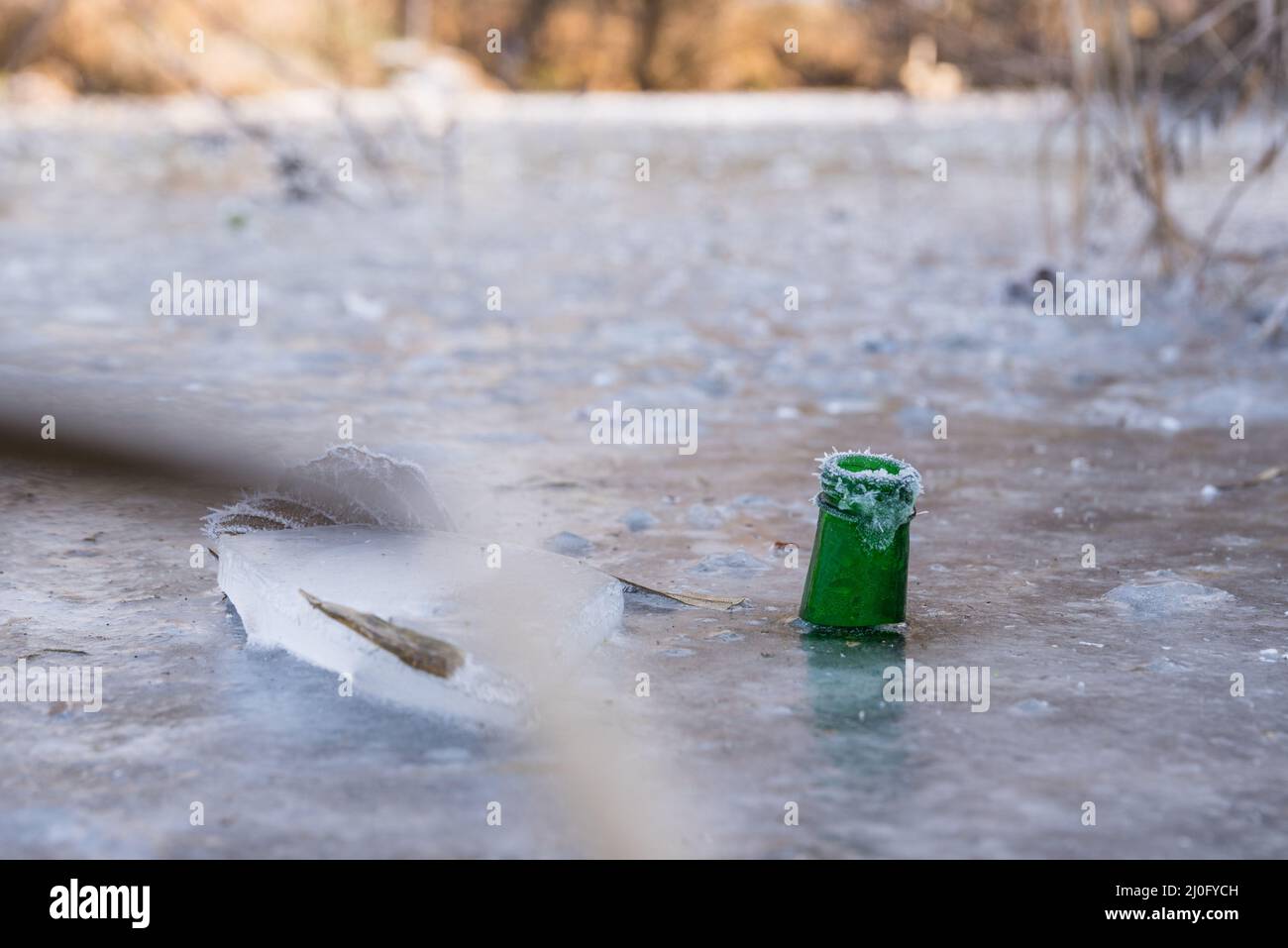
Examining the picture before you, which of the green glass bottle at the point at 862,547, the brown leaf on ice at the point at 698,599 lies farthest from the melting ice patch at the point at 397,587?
the green glass bottle at the point at 862,547

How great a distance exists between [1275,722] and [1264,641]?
296 millimetres

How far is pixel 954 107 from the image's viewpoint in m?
21.5

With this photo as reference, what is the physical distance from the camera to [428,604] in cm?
188

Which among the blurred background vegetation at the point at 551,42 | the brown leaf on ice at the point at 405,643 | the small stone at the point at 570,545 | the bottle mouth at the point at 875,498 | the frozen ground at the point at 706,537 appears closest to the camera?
the frozen ground at the point at 706,537

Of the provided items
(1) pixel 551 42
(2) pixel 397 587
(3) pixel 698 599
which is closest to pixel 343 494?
(2) pixel 397 587

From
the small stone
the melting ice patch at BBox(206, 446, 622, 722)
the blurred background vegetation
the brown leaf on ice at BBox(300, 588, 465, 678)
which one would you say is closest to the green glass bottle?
the melting ice patch at BBox(206, 446, 622, 722)

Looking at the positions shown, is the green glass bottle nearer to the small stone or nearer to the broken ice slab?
the broken ice slab

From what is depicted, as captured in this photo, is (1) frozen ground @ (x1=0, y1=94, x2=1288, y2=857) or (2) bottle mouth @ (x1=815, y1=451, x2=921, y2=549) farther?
(2) bottle mouth @ (x1=815, y1=451, x2=921, y2=549)

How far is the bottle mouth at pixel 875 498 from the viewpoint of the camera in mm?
2045

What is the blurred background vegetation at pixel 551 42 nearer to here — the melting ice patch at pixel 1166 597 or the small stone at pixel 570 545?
the melting ice patch at pixel 1166 597

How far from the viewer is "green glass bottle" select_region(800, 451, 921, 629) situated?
205 centimetres

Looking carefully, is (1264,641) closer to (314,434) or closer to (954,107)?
(314,434)

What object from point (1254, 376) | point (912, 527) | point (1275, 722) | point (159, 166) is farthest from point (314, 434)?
point (159, 166)

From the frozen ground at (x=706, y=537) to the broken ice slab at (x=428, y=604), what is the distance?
0.05 meters
